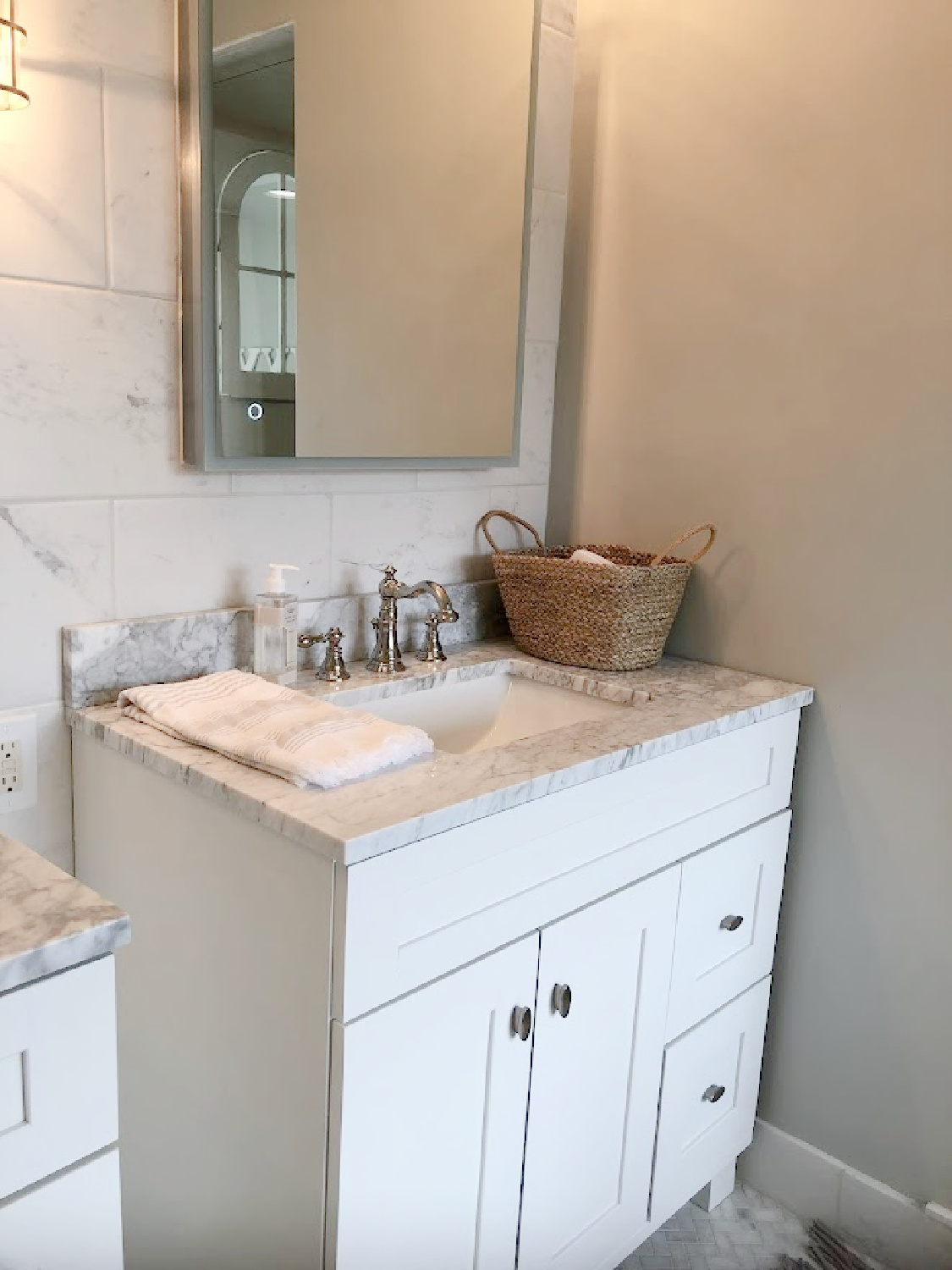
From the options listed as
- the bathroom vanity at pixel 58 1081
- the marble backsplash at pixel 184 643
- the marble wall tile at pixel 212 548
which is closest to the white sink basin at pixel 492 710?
the marble backsplash at pixel 184 643

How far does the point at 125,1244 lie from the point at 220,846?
0.58 metres

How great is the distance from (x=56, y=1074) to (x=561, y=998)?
634mm

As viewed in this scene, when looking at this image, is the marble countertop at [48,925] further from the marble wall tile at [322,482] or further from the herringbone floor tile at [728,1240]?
the herringbone floor tile at [728,1240]

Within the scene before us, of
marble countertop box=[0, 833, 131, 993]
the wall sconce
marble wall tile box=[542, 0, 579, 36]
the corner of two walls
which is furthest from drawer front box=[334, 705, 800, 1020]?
marble wall tile box=[542, 0, 579, 36]

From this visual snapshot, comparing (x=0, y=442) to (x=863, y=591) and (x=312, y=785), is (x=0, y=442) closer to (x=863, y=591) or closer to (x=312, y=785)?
(x=312, y=785)

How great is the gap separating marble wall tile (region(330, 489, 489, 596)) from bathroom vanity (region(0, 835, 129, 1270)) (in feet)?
2.64

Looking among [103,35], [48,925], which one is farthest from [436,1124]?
[103,35]

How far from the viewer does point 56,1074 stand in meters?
0.81

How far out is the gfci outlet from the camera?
48.8 inches

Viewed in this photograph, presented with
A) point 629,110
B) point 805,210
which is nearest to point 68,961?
point 805,210

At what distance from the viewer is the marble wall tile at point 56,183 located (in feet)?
3.79

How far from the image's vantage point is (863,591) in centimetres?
154

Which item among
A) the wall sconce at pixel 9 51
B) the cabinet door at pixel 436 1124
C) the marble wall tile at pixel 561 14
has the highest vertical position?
the marble wall tile at pixel 561 14

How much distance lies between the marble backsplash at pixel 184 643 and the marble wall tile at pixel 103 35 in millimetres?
635
